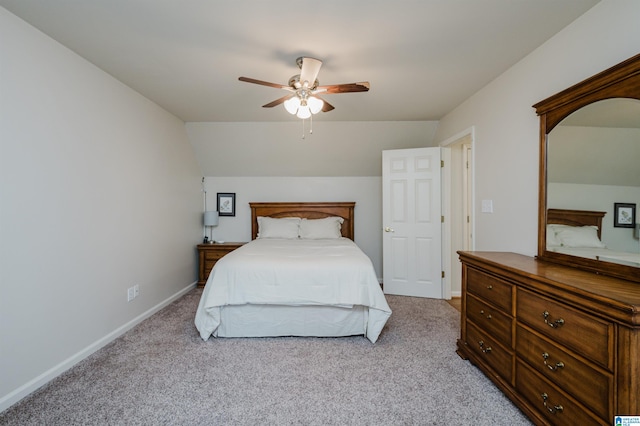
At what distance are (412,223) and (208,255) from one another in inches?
119

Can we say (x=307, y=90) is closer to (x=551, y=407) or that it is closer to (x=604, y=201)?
(x=604, y=201)

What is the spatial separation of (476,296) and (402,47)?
77.1 inches

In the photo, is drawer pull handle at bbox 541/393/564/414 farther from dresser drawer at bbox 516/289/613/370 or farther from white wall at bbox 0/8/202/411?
white wall at bbox 0/8/202/411

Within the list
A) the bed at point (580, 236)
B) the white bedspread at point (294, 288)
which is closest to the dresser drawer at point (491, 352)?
the white bedspread at point (294, 288)

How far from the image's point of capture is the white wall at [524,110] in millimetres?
1627

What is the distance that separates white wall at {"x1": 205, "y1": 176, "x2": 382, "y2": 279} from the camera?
4680 mm

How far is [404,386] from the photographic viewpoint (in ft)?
6.24

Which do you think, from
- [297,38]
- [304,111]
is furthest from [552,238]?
[297,38]

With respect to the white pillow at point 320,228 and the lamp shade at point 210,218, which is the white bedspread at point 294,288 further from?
the lamp shade at point 210,218

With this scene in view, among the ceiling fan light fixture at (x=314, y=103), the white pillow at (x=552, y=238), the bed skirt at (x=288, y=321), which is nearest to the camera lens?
the white pillow at (x=552, y=238)

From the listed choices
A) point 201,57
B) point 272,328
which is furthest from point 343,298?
point 201,57

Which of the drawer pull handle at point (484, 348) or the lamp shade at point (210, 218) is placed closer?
the drawer pull handle at point (484, 348)

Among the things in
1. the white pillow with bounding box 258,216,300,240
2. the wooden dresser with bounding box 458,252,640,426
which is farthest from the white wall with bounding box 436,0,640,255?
the white pillow with bounding box 258,216,300,240

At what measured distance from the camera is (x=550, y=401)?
1422mm
